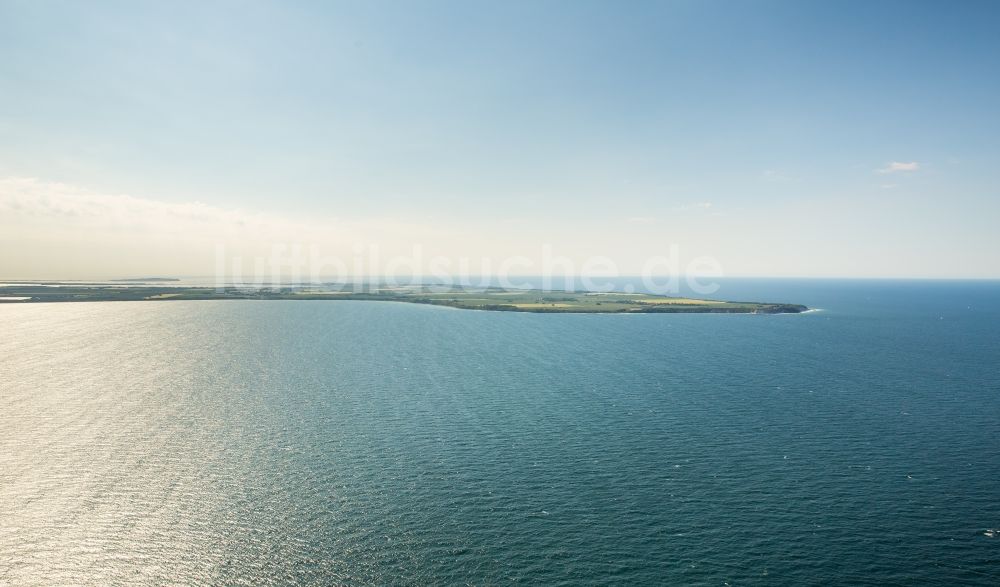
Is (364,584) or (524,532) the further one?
(524,532)

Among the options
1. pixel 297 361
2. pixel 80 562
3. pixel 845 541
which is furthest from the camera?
pixel 297 361

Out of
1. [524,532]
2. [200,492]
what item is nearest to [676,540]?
[524,532]

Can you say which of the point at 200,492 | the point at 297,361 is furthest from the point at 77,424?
the point at 297,361

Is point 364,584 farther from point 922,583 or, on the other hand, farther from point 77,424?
point 77,424

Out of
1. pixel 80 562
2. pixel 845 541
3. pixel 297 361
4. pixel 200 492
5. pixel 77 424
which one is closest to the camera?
pixel 80 562

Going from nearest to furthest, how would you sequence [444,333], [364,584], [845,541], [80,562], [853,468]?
[364,584], [80,562], [845,541], [853,468], [444,333]

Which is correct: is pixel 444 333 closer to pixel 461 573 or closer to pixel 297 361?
pixel 297 361
